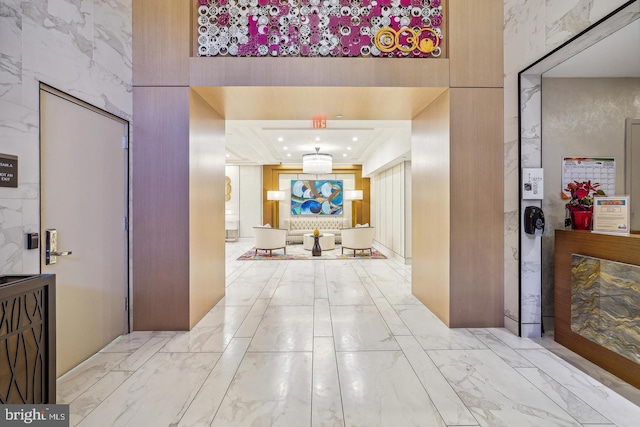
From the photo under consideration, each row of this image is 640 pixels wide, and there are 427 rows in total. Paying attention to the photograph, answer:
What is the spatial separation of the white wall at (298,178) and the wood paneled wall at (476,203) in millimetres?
7942

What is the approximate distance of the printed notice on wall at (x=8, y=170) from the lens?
1730 millimetres

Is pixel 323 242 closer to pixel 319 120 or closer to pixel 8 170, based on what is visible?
pixel 319 120

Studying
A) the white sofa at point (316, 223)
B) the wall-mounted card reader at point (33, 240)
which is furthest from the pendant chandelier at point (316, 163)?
the wall-mounted card reader at point (33, 240)

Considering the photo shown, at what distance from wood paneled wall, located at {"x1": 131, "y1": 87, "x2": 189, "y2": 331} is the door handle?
0.79 meters

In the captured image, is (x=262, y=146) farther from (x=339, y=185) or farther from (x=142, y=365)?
(x=142, y=365)

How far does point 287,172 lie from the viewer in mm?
10883

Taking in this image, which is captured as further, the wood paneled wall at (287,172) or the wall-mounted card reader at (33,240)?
the wood paneled wall at (287,172)

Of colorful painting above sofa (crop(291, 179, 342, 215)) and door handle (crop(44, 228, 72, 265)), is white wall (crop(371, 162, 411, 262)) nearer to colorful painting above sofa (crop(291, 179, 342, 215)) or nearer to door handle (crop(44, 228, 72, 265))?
colorful painting above sofa (crop(291, 179, 342, 215))

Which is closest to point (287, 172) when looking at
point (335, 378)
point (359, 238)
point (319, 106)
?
point (359, 238)

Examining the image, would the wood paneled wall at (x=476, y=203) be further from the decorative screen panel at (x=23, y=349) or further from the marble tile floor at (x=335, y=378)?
the decorative screen panel at (x=23, y=349)

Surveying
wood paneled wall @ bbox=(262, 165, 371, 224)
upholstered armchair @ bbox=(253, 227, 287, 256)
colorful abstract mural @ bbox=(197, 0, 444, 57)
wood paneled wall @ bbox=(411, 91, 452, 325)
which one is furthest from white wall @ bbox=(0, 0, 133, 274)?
wood paneled wall @ bbox=(262, 165, 371, 224)

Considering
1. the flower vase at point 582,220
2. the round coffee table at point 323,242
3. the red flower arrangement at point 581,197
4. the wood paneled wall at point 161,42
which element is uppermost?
the wood paneled wall at point 161,42

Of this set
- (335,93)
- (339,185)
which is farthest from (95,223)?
(339,185)

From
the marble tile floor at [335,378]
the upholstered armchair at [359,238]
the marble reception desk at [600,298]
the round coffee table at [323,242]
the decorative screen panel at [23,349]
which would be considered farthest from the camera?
the round coffee table at [323,242]
